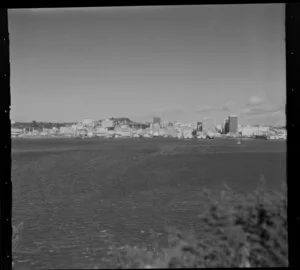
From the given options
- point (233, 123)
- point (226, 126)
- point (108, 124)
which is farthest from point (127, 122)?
point (233, 123)

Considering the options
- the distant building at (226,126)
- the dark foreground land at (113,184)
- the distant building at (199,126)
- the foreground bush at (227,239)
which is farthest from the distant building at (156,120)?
the foreground bush at (227,239)

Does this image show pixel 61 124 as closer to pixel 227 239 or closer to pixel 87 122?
pixel 87 122

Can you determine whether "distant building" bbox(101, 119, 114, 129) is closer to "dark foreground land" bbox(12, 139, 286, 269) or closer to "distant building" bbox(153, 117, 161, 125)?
"dark foreground land" bbox(12, 139, 286, 269)

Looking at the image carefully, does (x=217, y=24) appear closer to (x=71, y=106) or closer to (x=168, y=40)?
(x=168, y=40)

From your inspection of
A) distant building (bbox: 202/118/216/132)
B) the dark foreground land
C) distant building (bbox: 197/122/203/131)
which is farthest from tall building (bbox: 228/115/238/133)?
distant building (bbox: 197/122/203/131)

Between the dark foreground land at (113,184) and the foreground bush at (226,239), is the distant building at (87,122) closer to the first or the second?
the dark foreground land at (113,184)

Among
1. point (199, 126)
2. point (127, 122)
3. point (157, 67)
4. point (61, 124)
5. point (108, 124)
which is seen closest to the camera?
point (199, 126)

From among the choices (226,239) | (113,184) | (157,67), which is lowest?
Answer: (113,184)
